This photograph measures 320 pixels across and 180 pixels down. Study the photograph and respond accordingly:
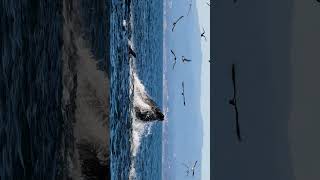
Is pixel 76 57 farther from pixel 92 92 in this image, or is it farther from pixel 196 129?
pixel 196 129

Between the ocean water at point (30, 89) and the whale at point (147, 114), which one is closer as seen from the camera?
the ocean water at point (30, 89)

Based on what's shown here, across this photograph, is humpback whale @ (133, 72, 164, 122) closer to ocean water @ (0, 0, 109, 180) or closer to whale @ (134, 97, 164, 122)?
whale @ (134, 97, 164, 122)

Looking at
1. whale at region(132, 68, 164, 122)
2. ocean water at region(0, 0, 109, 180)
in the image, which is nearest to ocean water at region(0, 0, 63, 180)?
ocean water at region(0, 0, 109, 180)

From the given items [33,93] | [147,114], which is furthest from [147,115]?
[33,93]

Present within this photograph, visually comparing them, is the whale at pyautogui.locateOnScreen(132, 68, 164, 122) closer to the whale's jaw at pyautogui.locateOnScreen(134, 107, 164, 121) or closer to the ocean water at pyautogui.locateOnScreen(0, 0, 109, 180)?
the whale's jaw at pyautogui.locateOnScreen(134, 107, 164, 121)

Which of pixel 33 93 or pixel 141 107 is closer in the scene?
pixel 33 93

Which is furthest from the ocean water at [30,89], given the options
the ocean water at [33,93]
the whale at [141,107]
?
the whale at [141,107]

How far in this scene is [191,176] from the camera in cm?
185

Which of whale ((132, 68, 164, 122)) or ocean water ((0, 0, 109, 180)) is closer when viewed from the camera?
ocean water ((0, 0, 109, 180))

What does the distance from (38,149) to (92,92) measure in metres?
0.09

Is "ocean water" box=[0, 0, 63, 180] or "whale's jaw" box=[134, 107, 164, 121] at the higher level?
"ocean water" box=[0, 0, 63, 180]

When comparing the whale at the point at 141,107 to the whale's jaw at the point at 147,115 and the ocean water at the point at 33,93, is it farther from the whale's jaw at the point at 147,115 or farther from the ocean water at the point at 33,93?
the ocean water at the point at 33,93

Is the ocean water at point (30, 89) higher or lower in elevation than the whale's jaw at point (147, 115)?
higher

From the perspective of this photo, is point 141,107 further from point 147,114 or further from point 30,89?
point 30,89
